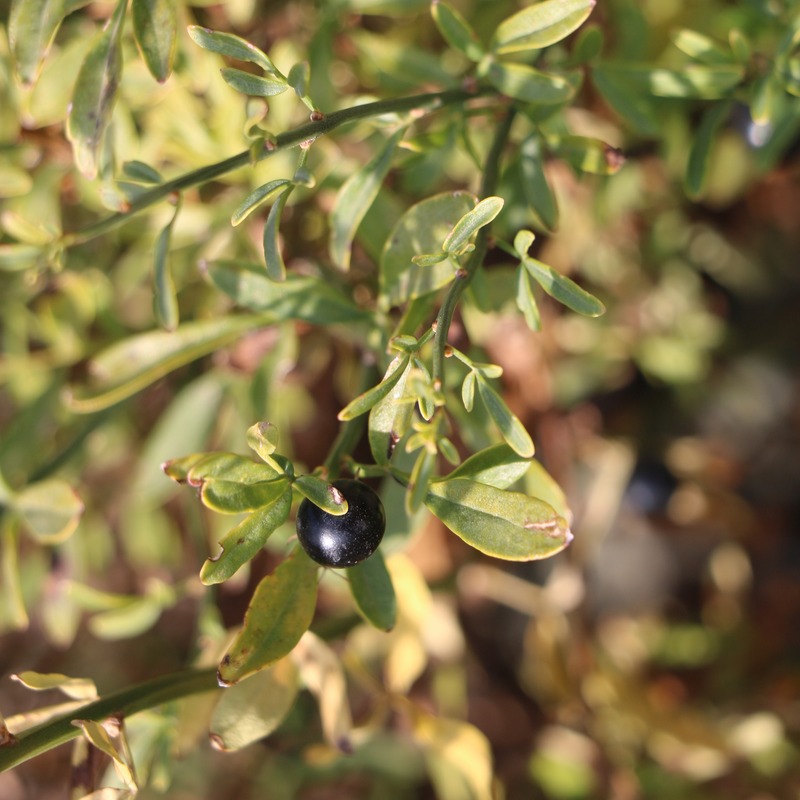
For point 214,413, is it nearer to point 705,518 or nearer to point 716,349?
point 705,518

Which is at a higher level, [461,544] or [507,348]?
[507,348]

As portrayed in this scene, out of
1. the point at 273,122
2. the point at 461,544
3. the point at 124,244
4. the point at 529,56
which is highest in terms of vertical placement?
the point at 529,56

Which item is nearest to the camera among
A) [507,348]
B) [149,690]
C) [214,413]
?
[149,690]

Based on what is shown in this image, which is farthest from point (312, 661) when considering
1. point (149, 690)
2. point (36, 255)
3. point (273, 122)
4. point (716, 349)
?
point (716, 349)

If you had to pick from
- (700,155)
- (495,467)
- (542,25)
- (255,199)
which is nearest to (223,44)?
(255,199)

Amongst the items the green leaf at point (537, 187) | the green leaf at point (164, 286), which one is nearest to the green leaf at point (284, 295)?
the green leaf at point (164, 286)

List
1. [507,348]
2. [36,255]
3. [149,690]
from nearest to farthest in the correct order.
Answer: [149,690] → [36,255] → [507,348]

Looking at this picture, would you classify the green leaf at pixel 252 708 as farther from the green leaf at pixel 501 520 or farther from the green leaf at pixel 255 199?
the green leaf at pixel 255 199
